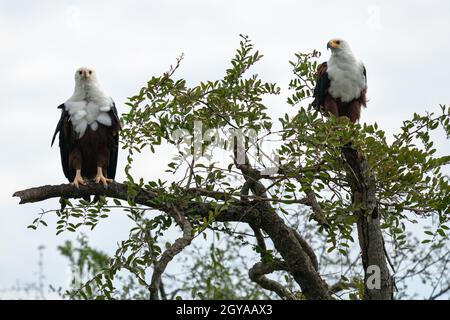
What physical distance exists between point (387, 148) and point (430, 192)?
467 mm

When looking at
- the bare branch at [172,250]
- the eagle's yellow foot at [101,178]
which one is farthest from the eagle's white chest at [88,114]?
the bare branch at [172,250]

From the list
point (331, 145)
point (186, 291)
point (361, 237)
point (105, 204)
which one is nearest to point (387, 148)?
point (331, 145)

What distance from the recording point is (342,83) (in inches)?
339

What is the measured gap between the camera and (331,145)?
6246 millimetres

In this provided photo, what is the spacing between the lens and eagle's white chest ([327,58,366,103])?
8.55 m

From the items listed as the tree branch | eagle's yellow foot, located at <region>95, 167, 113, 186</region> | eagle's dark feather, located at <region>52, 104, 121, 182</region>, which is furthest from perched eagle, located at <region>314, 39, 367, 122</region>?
eagle's yellow foot, located at <region>95, 167, 113, 186</region>

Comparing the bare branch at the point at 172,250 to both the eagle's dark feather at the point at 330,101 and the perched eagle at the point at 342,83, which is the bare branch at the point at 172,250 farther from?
the perched eagle at the point at 342,83

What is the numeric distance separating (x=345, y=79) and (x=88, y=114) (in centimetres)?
264

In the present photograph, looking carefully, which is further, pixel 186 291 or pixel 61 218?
pixel 186 291

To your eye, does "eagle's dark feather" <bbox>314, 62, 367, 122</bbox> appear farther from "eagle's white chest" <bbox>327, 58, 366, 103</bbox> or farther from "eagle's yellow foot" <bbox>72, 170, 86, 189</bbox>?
"eagle's yellow foot" <bbox>72, 170, 86, 189</bbox>

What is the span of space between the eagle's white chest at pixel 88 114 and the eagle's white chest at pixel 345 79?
2.26 meters

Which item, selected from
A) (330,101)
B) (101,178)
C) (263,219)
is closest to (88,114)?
(101,178)

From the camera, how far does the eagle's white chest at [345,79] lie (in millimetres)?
8555
